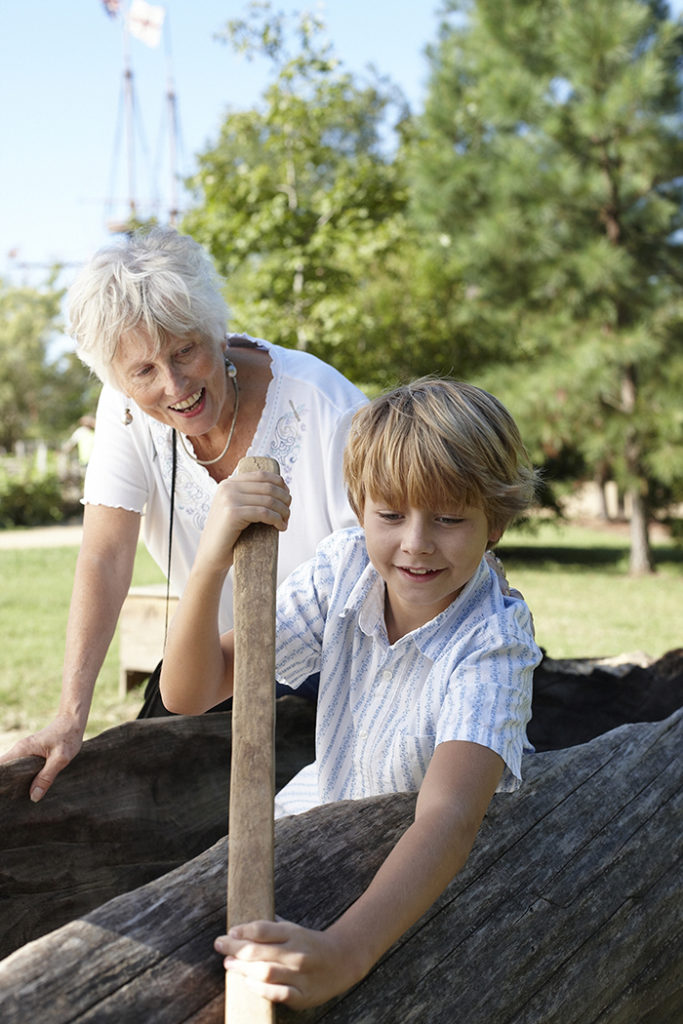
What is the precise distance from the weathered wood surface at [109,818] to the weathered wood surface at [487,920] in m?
0.71

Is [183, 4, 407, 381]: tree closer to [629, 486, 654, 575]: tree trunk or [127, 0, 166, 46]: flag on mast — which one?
[629, 486, 654, 575]: tree trunk

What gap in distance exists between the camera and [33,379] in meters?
26.2

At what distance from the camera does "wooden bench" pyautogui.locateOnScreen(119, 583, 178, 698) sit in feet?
15.2

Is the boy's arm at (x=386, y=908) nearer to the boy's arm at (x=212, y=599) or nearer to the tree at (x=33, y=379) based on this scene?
the boy's arm at (x=212, y=599)

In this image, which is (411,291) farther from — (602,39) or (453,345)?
(602,39)

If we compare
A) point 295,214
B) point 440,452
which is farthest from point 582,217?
point 440,452

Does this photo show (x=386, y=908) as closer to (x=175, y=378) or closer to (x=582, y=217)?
(x=175, y=378)

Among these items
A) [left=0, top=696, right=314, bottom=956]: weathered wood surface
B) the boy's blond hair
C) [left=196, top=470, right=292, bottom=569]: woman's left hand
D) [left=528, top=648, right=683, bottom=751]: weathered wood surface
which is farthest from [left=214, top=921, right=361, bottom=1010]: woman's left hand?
[left=528, top=648, right=683, bottom=751]: weathered wood surface

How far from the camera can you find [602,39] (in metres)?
8.95

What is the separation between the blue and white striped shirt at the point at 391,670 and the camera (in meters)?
1.37

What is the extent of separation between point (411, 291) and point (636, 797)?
10580mm

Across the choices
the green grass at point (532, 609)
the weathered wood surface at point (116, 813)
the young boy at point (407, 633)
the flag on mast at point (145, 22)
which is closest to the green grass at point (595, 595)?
the green grass at point (532, 609)

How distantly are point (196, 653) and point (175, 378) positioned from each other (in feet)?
2.22

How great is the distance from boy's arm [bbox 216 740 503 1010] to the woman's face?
3.16 ft
